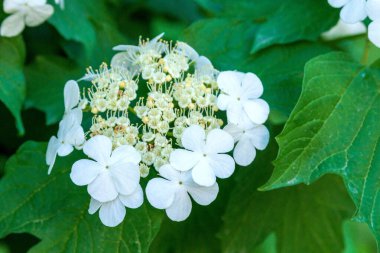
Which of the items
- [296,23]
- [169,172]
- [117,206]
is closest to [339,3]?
[296,23]

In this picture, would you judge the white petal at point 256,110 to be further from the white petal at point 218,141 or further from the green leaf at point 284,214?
the green leaf at point 284,214

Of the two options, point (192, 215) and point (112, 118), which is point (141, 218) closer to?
point (112, 118)

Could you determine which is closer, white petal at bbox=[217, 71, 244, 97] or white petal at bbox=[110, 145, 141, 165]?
white petal at bbox=[110, 145, 141, 165]

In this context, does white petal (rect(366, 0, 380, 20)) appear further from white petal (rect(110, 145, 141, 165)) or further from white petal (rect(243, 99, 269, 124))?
white petal (rect(110, 145, 141, 165))

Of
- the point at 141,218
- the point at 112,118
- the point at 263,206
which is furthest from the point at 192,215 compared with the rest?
the point at 112,118

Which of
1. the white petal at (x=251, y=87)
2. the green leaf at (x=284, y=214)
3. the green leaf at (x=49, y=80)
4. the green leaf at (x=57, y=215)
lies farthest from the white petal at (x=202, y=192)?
the green leaf at (x=49, y=80)

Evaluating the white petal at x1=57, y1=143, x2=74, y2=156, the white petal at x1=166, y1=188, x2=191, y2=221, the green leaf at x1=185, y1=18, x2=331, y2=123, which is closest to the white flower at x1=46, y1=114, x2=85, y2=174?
the white petal at x1=57, y1=143, x2=74, y2=156
